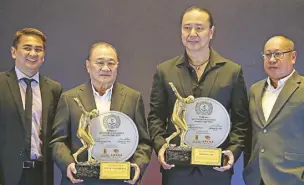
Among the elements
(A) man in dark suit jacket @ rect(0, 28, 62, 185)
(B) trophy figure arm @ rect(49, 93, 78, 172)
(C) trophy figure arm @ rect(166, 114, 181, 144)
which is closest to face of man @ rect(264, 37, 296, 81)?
(C) trophy figure arm @ rect(166, 114, 181, 144)

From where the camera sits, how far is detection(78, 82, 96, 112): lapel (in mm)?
2516

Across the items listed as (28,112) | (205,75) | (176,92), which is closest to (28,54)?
(28,112)

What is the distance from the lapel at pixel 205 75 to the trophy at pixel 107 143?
37 cm

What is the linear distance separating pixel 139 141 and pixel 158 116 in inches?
7.7

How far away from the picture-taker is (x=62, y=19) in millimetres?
3908

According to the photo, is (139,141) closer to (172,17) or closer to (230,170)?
(230,170)

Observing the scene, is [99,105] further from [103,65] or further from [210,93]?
[210,93]

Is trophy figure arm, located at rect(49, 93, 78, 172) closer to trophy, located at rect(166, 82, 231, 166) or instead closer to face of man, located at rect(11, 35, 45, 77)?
face of man, located at rect(11, 35, 45, 77)

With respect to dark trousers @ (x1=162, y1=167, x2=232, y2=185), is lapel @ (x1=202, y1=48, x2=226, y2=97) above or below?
above

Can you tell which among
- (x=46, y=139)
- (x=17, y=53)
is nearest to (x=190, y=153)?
(x=46, y=139)

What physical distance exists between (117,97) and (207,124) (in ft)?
1.72

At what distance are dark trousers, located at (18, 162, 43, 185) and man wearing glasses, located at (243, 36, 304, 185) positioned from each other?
4.05 feet

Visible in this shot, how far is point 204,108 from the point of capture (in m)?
2.45

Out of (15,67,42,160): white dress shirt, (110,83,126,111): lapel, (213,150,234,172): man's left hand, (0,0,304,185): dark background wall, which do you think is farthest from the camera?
(0,0,304,185): dark background wall
